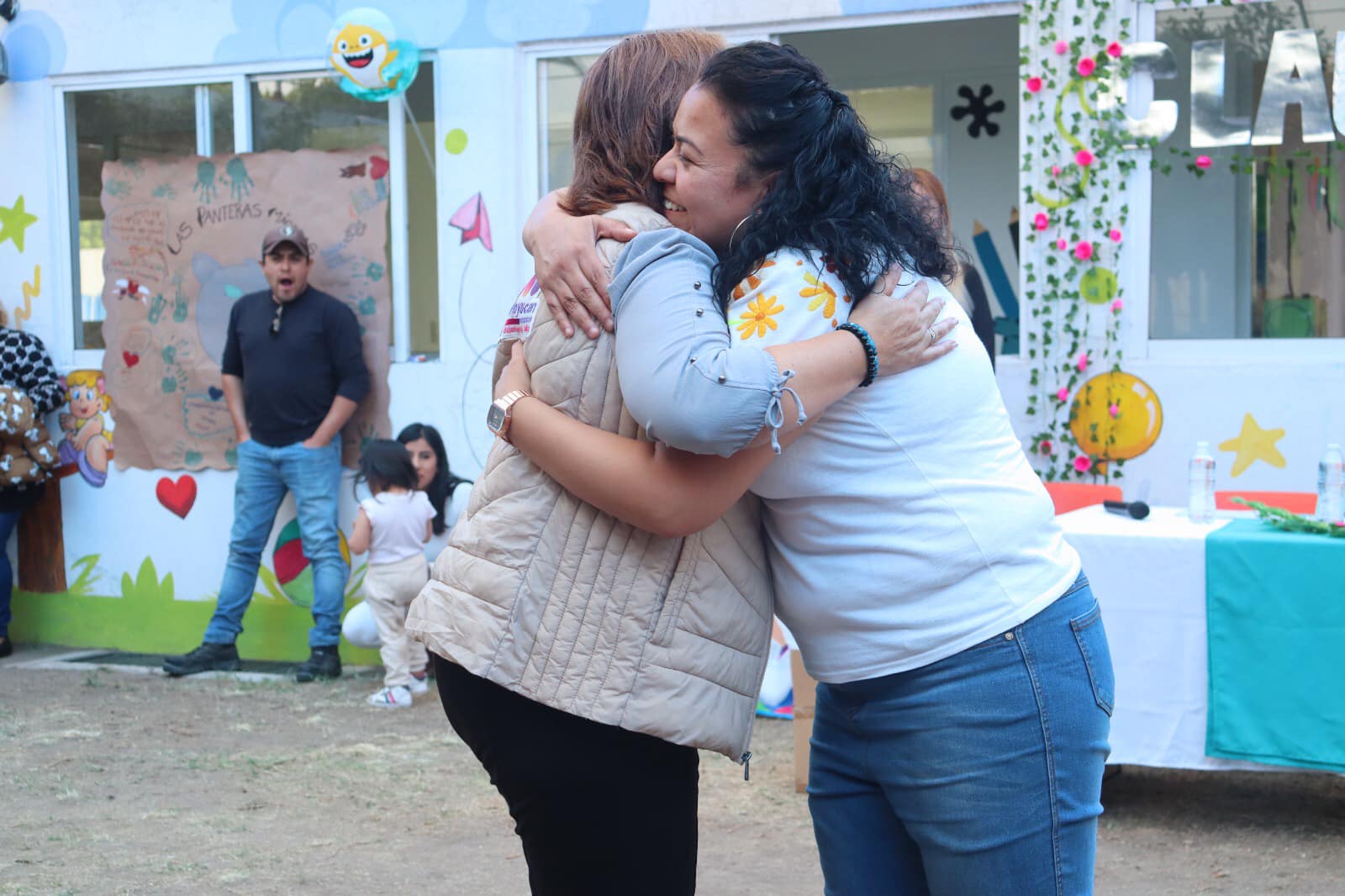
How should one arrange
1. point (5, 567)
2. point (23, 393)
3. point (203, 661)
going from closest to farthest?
point (203, 661)
point (23, 393)
point (5, 567)

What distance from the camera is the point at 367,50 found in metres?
5.83

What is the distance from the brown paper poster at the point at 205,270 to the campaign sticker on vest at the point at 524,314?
4.69 metres

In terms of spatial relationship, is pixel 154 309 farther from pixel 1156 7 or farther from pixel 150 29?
pixel 1156 7

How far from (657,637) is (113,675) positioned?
17.8 feet

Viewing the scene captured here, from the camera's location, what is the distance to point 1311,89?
4992 mm

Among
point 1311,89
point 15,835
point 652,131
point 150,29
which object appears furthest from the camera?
point 150,29

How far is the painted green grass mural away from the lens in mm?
6387

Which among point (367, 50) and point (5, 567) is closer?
point (367, 50)

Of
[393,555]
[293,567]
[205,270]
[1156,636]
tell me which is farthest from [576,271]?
[205,270]

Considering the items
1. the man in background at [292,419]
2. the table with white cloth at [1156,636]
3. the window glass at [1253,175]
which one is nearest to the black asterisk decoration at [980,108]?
the window glass at [1253,175]

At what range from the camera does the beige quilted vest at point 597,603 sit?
4.72 ft

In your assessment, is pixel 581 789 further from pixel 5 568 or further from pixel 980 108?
pixel 980 108

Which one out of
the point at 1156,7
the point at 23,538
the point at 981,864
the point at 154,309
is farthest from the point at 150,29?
the point at 981,864

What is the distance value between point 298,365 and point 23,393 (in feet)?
5.01
